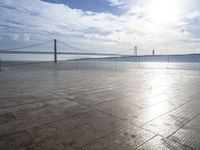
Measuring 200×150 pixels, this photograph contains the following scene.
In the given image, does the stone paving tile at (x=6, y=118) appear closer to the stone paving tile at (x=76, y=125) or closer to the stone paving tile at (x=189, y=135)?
the stone paving tile at (x=76, y=125)

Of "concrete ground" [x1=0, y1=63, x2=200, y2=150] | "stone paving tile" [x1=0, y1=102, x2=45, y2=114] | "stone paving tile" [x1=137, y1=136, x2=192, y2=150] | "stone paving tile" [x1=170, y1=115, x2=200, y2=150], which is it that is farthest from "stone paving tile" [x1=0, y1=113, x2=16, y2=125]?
"stone paving tile" [x1=170, y1=115, x2=200, y2=150]

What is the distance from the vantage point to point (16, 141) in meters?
1.40

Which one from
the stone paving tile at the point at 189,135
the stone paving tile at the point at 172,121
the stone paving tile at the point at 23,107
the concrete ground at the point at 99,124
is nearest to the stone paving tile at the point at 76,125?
the concrete ground at the point at 99,124

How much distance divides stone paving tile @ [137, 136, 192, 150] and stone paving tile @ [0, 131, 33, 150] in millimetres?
962

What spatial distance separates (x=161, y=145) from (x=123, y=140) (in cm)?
32

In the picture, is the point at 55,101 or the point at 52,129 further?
the point at 55,101

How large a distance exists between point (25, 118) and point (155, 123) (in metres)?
1.51

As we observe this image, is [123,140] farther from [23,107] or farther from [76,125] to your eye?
[23,107]

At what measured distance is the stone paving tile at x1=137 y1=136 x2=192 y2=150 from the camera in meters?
1.31

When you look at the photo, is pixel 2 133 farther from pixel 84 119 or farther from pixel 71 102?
pixel 71 102

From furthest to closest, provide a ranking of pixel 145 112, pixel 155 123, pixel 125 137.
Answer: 1. pixel 145 112
2. pixel 155 123
3. pixel 125 137

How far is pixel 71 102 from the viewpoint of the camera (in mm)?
2602

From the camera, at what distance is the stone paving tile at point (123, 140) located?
1.32 meters

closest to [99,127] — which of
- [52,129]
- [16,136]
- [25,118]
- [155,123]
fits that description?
[52,129]
